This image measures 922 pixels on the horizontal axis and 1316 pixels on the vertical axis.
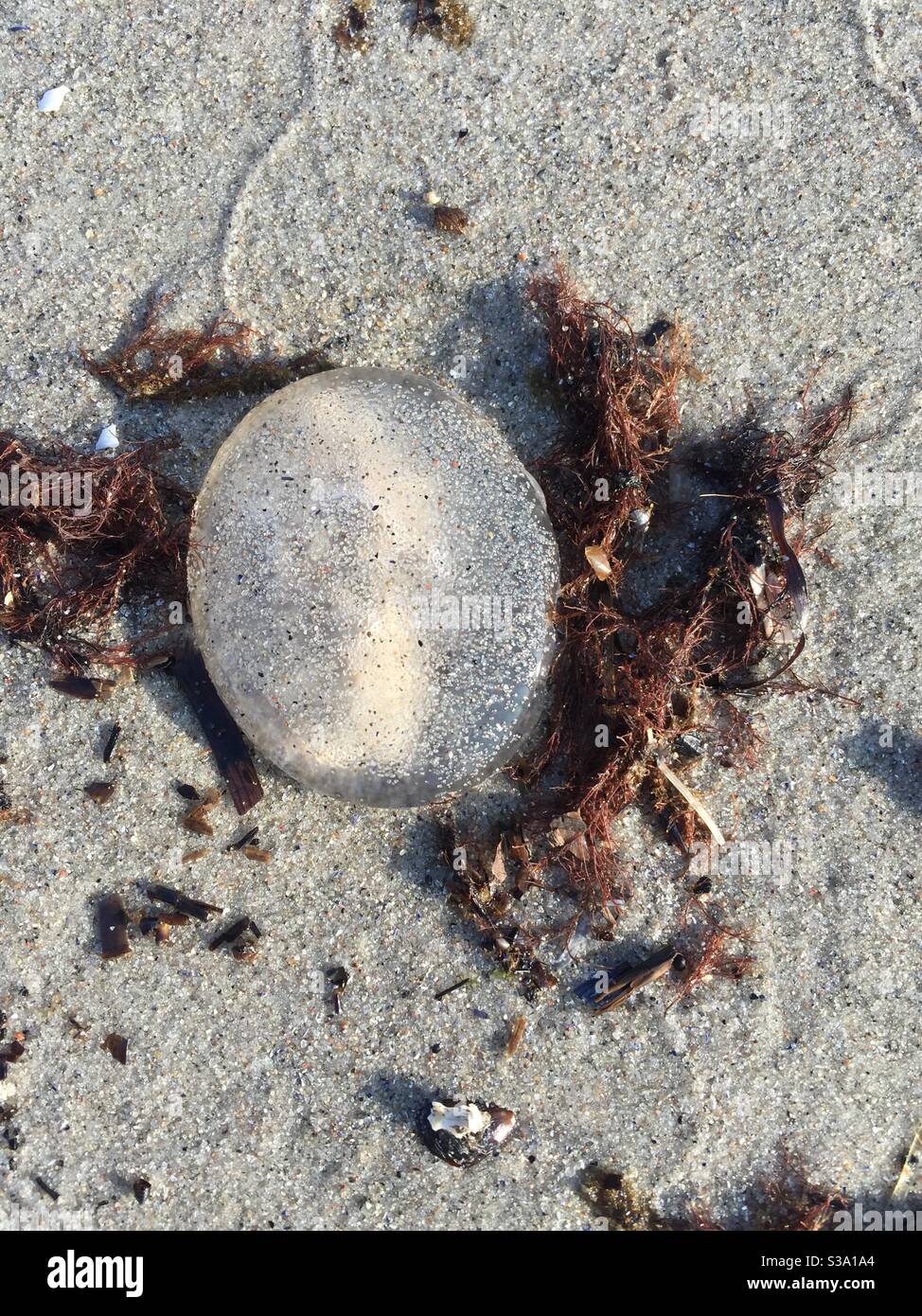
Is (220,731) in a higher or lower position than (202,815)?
higher

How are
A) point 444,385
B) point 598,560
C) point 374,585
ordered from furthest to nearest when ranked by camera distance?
point 444,385
point 598,560
point 374,585

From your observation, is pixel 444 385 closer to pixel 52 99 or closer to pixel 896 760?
pixel 52 99

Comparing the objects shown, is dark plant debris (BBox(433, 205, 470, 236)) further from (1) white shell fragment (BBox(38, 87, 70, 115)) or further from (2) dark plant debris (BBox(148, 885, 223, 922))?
(2) dark plant debris (BBox(148, 885, 223, 922))

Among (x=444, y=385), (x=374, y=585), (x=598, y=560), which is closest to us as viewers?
(x=374, y=585)

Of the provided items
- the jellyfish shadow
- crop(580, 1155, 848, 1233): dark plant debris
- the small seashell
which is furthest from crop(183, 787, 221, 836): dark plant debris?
the jellyfish shadow

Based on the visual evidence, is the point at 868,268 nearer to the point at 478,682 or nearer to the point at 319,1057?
the point at 478,682

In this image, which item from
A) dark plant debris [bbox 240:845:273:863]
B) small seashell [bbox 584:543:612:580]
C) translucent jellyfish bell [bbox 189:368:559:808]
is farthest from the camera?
dark plant debris [bbox 240:845:273:863]

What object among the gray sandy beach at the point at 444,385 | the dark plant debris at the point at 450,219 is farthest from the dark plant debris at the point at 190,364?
the dark plant debris at the point at 450,219

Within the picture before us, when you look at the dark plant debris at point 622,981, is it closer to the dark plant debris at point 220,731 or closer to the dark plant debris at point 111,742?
the dark plant debris at point 220,731

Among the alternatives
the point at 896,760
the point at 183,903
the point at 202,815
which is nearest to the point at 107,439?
the point at 202,815
